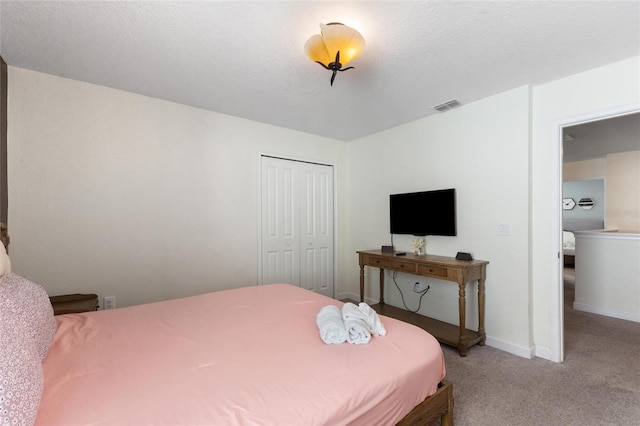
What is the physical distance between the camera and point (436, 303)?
333cm

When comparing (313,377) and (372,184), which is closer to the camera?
(313,377)

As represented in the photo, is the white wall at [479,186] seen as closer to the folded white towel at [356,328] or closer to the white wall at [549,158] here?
the white wall at [549,158]

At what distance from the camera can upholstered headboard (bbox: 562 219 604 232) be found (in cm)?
643

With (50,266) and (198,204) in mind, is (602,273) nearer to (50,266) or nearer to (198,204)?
(198,204)

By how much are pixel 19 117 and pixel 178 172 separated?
1.20 meters

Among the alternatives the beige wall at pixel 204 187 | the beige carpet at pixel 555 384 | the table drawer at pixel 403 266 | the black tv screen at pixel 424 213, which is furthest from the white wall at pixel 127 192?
the beige carpet at pixel 555 384

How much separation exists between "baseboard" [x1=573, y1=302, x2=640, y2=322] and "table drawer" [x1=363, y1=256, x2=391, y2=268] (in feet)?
9.00

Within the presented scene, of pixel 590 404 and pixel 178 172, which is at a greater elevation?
pixel 178 172

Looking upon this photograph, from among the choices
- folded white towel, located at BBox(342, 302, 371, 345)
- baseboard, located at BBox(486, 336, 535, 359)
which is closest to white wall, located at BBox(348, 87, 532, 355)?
baseboard, located at BBox(486, 336, 535, 359)

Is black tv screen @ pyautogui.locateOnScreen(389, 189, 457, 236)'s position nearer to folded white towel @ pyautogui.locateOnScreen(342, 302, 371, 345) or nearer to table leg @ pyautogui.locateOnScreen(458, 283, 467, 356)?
table leg @ pyautogui.locateOnScreen(458, 283, 467, 356)

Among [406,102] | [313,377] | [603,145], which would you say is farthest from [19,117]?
[603,145]

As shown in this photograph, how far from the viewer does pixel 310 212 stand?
4.09 meters

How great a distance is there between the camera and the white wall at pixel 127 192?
7.64ft

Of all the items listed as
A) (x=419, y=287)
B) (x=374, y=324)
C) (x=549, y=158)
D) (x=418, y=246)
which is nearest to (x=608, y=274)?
(x=549, y=158)
